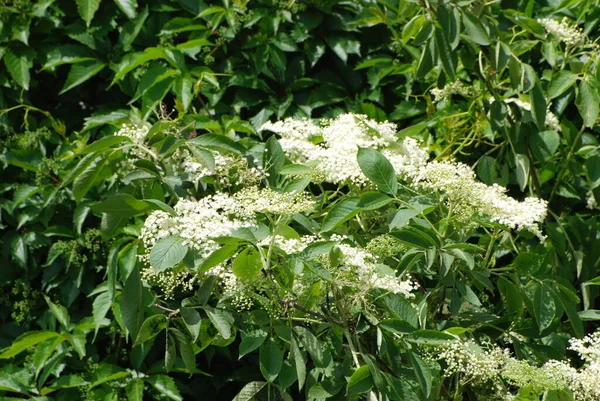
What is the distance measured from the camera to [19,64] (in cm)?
287

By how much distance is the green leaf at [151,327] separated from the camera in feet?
5.75

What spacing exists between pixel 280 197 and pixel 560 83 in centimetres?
112

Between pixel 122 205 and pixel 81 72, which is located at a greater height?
pixel 122 205

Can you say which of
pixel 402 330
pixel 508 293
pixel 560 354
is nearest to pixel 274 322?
pixel 402 330

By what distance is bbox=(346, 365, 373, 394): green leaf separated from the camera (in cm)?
163

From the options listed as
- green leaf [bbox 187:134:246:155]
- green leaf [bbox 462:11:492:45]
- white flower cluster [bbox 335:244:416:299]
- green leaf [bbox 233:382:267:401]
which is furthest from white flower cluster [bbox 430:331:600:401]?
green leaf [bbox 462:11:492:45]

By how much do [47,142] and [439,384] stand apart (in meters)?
1.61

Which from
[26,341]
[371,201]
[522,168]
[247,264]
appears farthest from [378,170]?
[26,341]

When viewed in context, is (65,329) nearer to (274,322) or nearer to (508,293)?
(274,322)

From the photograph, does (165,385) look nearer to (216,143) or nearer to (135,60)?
(216,143)

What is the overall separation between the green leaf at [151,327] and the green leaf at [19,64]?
1378mm

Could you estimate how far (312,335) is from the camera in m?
1.73

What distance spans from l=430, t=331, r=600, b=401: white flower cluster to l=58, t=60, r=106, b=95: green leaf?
161 cm

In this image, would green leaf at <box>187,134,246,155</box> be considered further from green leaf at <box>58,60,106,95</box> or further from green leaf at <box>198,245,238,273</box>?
green leaf at <box>58,60,106,95</box>
